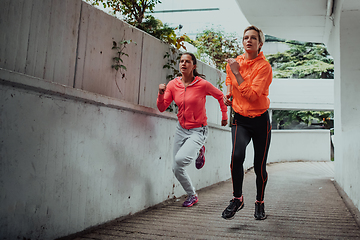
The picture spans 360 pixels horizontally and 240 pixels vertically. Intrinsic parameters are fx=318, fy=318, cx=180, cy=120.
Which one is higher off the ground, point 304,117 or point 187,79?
point 304,117

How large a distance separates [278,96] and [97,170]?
16.0m

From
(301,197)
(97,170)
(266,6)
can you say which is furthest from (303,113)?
(97,170)

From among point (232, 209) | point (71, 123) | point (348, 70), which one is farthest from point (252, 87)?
point (348, 70)

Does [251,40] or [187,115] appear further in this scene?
[187,115]

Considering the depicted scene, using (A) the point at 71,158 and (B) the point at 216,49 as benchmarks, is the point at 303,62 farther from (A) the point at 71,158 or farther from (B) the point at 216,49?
(A) the point at 71,158

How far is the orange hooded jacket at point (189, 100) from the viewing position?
4477 mm

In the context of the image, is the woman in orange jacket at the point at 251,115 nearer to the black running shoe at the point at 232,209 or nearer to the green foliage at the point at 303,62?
the black running shoe at the point at 232,209

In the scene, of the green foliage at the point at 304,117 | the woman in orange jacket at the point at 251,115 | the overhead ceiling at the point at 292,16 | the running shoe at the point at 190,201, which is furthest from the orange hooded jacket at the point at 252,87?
the green foliage at the point at 304,117

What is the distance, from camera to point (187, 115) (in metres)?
4.49

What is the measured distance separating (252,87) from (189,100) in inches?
48.1

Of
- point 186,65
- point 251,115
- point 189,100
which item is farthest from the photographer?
point 186,65

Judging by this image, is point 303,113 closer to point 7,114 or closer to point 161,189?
point 161,189

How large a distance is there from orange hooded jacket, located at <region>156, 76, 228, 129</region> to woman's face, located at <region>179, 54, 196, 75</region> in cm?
16

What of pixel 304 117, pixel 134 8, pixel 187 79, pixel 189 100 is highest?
pixel 304 117
